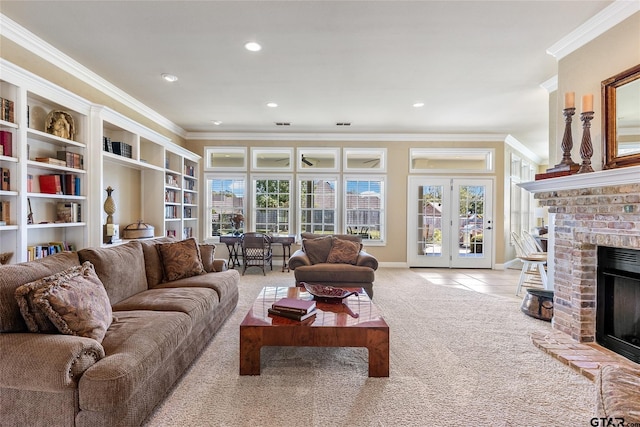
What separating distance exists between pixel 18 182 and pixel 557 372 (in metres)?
4.51

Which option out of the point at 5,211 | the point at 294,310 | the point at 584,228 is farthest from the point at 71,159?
the point at 584,228

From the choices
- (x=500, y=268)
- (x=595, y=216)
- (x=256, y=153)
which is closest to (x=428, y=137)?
(x=500, y=268)

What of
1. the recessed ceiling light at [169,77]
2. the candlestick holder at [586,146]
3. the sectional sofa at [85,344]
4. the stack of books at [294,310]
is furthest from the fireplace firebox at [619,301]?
the recessed ceiling light at [169,77]

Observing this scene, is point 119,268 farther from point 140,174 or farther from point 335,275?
point 140,174

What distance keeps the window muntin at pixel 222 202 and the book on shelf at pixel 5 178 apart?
3948 mm

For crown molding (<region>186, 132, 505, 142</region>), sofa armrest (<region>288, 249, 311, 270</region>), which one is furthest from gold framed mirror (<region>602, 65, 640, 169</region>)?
crown molding (<region>186, 132, 505, 142</region>)

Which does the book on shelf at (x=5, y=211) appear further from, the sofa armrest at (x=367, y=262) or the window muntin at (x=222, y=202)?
the window muntin at (x=222, y=202)

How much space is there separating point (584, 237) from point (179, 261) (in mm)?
3682

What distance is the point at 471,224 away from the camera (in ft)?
21.4

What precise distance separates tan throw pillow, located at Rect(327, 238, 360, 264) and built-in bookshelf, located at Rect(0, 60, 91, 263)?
291cm

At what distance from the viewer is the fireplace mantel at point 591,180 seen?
2161 mm

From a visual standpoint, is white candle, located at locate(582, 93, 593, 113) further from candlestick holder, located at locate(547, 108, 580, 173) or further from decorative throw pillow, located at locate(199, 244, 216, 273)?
decorative throw pillow, located at locate(199, 244, 216, 273)

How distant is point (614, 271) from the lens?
104 inches

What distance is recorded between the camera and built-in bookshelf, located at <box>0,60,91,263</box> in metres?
2.73
